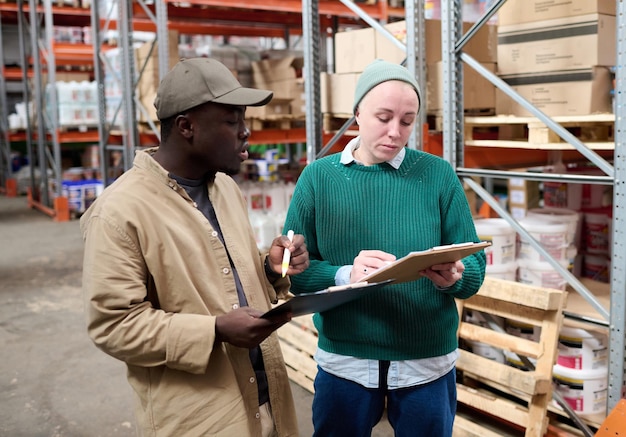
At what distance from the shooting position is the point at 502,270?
362 centimetres

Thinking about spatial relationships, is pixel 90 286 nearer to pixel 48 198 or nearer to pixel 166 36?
pixel 166 36

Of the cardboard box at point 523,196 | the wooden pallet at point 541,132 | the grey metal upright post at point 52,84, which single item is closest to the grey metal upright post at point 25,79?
the grey metal upright post at point 52,84

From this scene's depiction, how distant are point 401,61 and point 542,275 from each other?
1.56 metres

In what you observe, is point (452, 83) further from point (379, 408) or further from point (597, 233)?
point (379, 408)

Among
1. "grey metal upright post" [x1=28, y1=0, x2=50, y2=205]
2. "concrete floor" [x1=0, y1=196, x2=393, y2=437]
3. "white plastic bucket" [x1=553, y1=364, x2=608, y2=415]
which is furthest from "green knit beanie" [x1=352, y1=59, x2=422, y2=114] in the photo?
"grey metal upright post" [x1=28, y1=0, x2=50, y2=205]

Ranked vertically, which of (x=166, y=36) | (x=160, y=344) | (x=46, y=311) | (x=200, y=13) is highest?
(x=200, y=13)

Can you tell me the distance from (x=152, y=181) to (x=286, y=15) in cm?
744

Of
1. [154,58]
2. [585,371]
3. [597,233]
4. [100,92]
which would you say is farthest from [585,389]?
[100,92]

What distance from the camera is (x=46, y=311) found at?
6.20 meters

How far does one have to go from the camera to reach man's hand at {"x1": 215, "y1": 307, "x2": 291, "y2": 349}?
1.58 meters

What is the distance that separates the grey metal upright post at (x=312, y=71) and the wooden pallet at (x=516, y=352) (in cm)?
175

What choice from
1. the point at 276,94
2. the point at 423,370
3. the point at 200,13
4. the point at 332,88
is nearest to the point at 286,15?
the point at 200,13

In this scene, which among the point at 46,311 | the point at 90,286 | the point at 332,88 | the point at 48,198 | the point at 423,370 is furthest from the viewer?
the point at 48,198

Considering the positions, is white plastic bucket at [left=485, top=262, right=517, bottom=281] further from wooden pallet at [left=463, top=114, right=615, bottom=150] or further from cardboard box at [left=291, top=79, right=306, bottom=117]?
cardboard box at [left=291, top=79, right=306, bottom=117]
